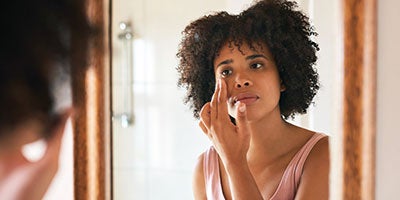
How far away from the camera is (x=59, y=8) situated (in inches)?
9.4

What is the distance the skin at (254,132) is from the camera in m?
0.53

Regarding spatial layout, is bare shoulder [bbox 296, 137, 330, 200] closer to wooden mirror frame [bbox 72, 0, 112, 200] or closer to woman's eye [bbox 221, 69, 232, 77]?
woman's eye [bbox 221, 69, 232, 77]

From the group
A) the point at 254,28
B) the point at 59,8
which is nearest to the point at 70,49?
the point at 59,8

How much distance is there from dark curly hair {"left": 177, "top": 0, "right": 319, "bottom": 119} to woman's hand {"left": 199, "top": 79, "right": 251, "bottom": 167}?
0.02 metres

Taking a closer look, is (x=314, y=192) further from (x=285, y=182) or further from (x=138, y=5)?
(x=138, y=5)

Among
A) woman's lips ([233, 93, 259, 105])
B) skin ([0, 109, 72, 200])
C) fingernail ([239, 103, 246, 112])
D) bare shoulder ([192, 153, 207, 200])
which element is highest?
woman's lips ([233, 93, 259, 105])

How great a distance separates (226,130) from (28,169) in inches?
9.8

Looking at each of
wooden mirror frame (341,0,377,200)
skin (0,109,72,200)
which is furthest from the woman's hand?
skin (0,109,72,200)

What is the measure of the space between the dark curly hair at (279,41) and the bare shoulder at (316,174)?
5cm

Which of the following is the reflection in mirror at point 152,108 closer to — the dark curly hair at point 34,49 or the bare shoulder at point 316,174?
the bare shoulder at point 316,174

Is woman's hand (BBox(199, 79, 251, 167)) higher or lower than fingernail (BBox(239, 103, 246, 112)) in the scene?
lower

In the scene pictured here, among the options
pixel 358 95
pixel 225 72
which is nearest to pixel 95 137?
pixel 225 72

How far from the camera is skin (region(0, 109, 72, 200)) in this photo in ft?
0.96

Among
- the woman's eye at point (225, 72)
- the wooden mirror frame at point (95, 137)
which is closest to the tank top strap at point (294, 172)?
the woman's eye at point (225, 72)
